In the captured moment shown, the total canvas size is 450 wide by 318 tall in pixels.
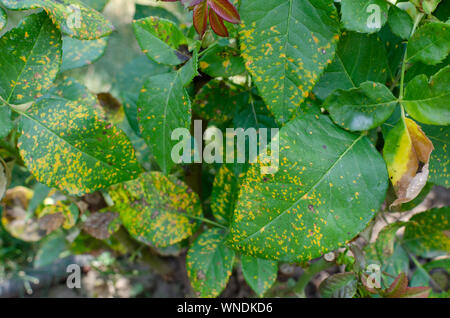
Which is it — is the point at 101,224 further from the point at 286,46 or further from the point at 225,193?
the point at 286,46

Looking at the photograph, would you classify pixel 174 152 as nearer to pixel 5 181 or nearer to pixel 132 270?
pixel 5 181

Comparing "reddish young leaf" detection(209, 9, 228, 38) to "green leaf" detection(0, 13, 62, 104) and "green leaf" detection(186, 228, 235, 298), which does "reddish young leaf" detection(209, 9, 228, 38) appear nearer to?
"green leaf" detection(0, 13, 62, 104)

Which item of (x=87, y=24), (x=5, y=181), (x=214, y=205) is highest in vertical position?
(x=87, y=24)

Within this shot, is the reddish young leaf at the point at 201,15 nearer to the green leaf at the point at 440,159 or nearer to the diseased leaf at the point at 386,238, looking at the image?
the green leaf at the point at 440,159

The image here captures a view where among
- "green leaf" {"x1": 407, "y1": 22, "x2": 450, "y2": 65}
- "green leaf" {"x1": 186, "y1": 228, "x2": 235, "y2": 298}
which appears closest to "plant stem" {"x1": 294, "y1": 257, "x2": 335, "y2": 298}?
"green leaf" {"x1": 186, "y1": 228, "x2": 235, "y2": 298}
